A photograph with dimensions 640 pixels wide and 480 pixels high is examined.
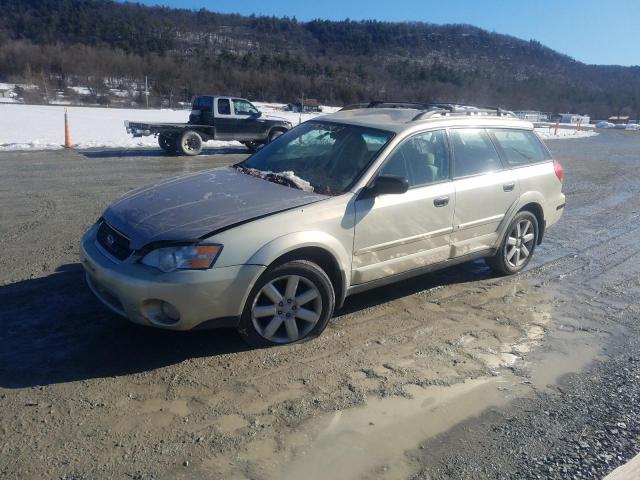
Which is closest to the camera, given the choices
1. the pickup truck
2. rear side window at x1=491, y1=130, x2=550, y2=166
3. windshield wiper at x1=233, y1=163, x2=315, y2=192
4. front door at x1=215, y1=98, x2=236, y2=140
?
windshield wiper at x1=233, y1=163, x2=315, y2=192

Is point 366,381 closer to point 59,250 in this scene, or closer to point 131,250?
point 131,250

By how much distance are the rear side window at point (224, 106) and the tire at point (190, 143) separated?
3.93 ft

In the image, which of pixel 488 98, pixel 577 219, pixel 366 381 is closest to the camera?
pixel 366 381

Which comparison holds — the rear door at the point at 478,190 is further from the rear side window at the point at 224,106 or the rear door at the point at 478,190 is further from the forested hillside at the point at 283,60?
the forested hillside at the point at 283,60

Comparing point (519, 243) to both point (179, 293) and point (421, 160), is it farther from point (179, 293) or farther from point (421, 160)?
point (179, 293)

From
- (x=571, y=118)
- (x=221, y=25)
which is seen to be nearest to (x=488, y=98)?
(x=571, y=118)

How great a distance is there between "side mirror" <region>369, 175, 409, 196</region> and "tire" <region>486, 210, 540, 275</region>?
1.88 metres

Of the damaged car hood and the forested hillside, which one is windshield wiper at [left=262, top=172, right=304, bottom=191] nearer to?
the damaged car hood

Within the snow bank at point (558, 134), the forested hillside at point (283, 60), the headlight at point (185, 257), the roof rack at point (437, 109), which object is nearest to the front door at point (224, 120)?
the roof rack at point (437, 109)

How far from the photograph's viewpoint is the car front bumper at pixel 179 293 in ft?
11.3

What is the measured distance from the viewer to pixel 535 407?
3426 mm

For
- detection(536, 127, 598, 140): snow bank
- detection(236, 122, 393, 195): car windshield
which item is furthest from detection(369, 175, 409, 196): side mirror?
detection(536, 127, 598, 140): snow bank

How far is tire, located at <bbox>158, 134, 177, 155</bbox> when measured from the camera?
15.4 meters

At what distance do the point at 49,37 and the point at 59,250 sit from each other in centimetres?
12285
